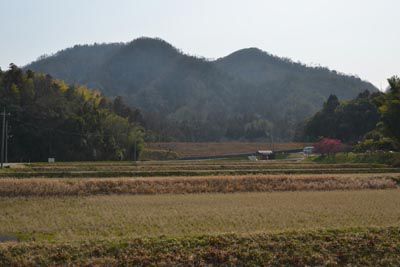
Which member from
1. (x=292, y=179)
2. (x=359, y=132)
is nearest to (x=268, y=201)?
(x=292, y=179)

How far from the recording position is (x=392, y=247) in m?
10.4

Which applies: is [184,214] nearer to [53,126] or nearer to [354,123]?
[53,126]

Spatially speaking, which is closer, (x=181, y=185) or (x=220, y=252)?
(x=220, y=252)

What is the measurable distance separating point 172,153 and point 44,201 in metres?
51.7

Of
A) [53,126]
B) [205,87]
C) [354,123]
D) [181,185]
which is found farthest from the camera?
[205,87]

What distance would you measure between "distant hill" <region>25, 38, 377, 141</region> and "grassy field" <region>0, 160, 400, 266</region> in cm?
9596

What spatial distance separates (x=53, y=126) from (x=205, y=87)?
110 meters

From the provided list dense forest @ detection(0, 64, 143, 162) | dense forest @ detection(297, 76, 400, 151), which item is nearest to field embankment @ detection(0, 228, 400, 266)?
dense forest @ detection(297, 76, 400, 151)

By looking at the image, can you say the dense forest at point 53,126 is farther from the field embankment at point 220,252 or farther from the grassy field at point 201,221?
the field embankment at point 220,252

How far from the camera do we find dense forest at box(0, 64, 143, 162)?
59.1 metres

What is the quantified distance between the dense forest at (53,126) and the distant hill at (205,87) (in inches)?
2283

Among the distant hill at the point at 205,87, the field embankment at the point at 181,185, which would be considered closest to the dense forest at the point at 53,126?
the field embankment at the point at 181,185

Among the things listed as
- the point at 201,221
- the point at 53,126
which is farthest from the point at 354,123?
the point at 201,221

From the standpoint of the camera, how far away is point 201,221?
14.7 m
